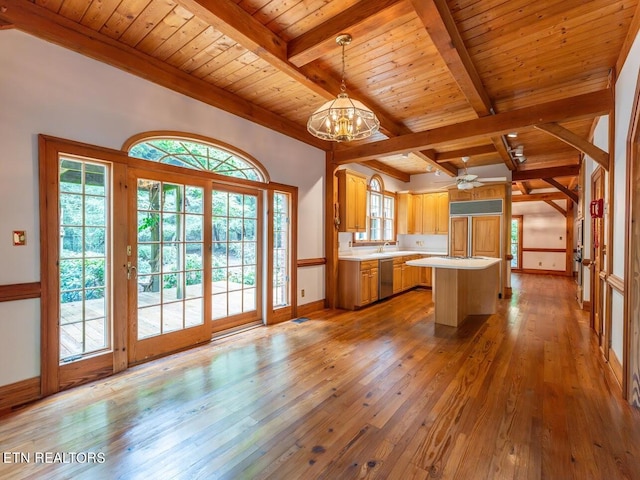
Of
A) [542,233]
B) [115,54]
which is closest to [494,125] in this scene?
[115,54]

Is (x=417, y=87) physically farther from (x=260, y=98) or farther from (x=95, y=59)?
(x=95, y=59)

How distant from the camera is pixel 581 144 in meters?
3.23

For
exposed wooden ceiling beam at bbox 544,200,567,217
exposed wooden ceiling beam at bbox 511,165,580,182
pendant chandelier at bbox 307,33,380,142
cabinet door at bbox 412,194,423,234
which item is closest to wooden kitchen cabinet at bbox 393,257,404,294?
cabinet door at bbox 412,194,423,234

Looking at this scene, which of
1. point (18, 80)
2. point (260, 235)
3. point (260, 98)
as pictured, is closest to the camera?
point (18, 80)

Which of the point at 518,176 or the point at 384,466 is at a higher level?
the point at 518,176

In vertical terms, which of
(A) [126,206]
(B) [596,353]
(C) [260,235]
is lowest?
(B) [596,353]

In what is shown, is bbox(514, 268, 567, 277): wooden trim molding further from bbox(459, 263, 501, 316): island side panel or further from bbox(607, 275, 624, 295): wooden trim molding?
bbox(607, 275, 624, 295): wooden trim molding

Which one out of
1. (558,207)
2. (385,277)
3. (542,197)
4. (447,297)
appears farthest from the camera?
(558,207)

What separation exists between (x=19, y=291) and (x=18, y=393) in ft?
2.56

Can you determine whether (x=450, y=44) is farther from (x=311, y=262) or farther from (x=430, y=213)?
(x=430, y=213)

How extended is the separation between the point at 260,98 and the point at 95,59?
1697mm

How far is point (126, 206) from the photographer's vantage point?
9.35 ft

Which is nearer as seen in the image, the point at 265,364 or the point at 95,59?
the point at 95,59

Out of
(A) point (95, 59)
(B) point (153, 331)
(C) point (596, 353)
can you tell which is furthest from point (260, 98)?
(C) point (596, 353)
